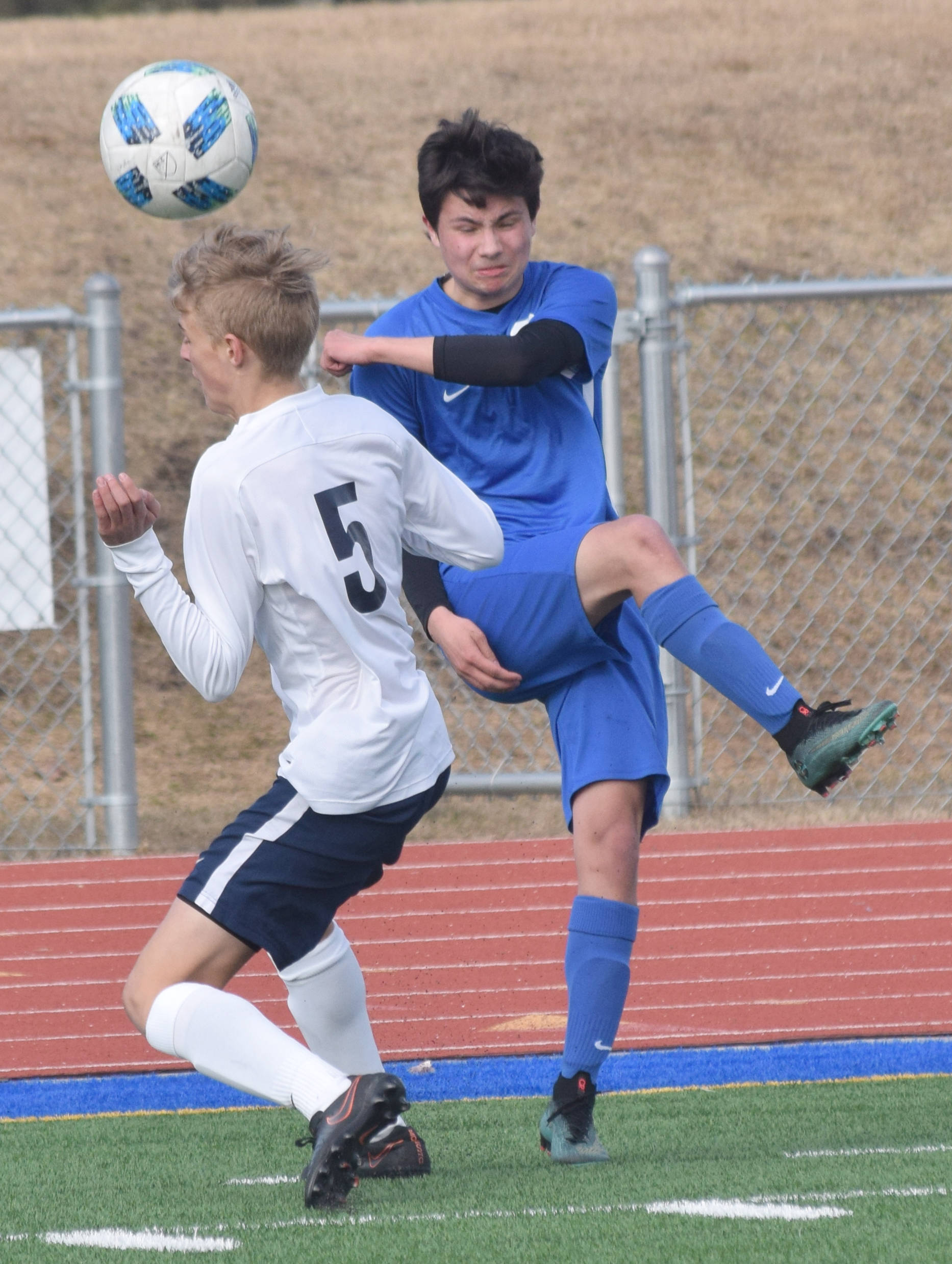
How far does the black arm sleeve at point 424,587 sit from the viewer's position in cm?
342

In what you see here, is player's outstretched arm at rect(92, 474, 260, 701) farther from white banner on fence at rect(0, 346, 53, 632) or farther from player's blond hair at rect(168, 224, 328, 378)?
white banner on fence at rect(0, 346, 53, 632)

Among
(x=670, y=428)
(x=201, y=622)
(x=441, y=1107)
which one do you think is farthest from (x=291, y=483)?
(x=670, y=428)

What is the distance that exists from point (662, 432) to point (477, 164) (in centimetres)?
298

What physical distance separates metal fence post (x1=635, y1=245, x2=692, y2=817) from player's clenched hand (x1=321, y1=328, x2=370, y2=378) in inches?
116

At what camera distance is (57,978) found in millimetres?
5004

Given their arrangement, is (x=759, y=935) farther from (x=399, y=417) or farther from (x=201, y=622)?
(x=201, y=622)

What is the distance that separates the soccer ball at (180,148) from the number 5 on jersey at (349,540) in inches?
80.8

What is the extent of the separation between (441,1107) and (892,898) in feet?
6.88

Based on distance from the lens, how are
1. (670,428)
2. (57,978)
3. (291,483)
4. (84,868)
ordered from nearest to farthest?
(291,483), (57,978), (84,868), (670,428)

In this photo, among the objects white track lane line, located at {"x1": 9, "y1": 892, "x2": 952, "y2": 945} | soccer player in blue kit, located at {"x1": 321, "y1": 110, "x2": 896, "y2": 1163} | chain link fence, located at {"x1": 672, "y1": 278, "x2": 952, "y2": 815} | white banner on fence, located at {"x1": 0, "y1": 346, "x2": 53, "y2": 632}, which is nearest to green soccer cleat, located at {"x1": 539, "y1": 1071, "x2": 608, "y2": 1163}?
soccer player in blue kit, located at {"x1": 321, "y1": 110, "x2": 896, "y2": 1163}

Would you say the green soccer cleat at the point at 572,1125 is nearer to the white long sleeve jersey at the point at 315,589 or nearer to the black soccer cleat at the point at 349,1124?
the black soccer cleat at the point at 349,1124

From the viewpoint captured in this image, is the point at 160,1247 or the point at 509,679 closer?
the point at 160,1247

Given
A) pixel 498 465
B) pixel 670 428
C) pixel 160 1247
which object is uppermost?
pixel 498 465

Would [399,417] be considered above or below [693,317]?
above
